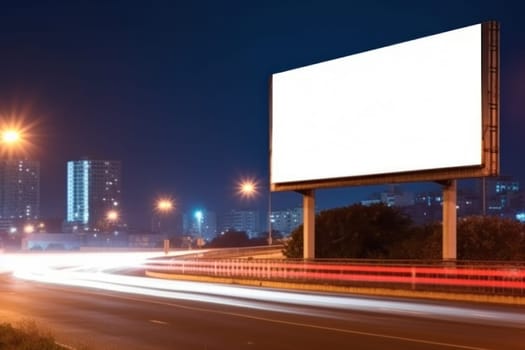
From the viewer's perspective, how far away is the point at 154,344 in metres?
15.0

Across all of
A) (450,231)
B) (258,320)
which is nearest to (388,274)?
(450,231)

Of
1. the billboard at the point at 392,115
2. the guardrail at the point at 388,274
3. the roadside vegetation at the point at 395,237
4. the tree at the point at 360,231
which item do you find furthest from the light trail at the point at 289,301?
the tree at the point at 360,231

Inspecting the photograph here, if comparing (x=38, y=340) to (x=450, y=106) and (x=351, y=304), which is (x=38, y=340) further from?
(x=450, y=106)

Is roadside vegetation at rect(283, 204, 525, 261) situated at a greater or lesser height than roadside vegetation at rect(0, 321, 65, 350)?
greater

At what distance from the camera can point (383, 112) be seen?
32531 mm

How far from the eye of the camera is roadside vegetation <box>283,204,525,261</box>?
34.6 m

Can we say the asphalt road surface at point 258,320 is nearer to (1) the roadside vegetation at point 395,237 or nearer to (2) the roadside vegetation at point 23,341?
(2) the roadside vegetation at point 23,341

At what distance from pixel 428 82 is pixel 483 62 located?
265cm

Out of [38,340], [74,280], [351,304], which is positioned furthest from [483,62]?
[74,280]

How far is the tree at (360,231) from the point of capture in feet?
137

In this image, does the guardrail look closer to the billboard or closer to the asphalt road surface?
the asphalt road surface

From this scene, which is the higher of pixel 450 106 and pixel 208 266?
pixel 450 106

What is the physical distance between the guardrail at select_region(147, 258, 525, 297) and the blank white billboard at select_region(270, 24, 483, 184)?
4070mm

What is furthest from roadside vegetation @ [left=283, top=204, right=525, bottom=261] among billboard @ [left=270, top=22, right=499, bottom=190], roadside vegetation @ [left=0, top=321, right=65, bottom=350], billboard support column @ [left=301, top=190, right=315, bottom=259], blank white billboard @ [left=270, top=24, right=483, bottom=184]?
roadside vegetation @ [left=0, top=321, right=65, bottom=350]
